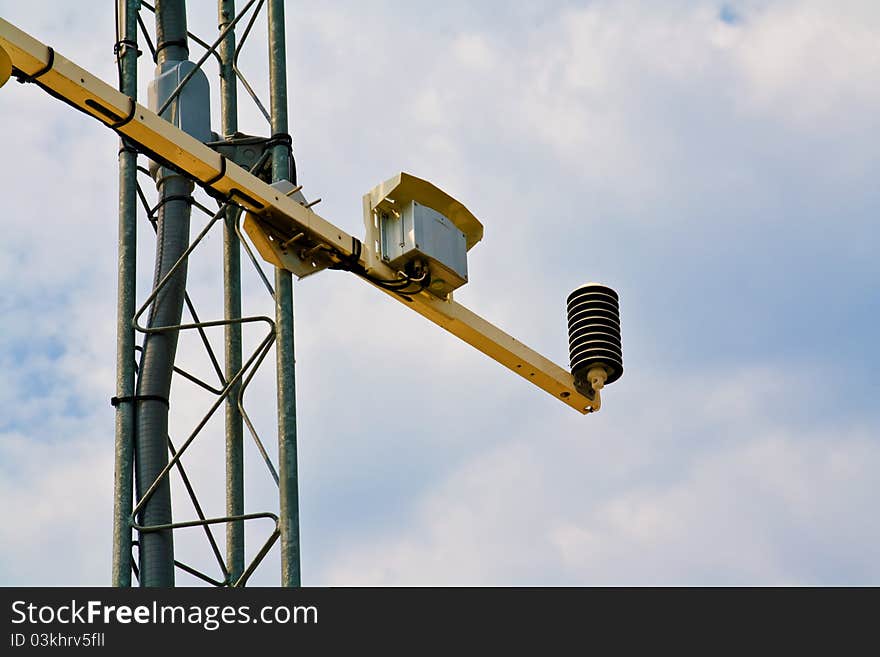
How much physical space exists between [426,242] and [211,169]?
223cm

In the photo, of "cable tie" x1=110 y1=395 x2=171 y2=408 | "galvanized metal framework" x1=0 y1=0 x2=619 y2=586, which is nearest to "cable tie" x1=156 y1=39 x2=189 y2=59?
"galvanized metal framework" x1=0 y1=0 x2=619 y2=586

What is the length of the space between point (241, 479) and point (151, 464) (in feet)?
3.12

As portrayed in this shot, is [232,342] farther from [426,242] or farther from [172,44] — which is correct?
[172,44]

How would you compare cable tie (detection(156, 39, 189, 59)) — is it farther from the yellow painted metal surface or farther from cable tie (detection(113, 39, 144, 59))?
the yellow painted metal surface

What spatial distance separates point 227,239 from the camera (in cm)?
1714

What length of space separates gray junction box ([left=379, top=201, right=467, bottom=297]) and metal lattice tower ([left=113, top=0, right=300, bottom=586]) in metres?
1.04

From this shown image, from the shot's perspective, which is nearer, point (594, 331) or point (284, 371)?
point (284, 371)

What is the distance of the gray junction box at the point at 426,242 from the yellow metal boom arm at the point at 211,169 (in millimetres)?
181

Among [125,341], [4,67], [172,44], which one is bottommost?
[125,341]

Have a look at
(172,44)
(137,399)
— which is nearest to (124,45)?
(172,44)

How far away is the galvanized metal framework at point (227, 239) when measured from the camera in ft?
49.3

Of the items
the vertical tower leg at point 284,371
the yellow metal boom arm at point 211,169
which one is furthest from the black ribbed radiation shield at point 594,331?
the vertical tower leg at point 284,371

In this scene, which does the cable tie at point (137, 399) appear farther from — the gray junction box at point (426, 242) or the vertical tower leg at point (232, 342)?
the gray junction box at point (426, 242)
